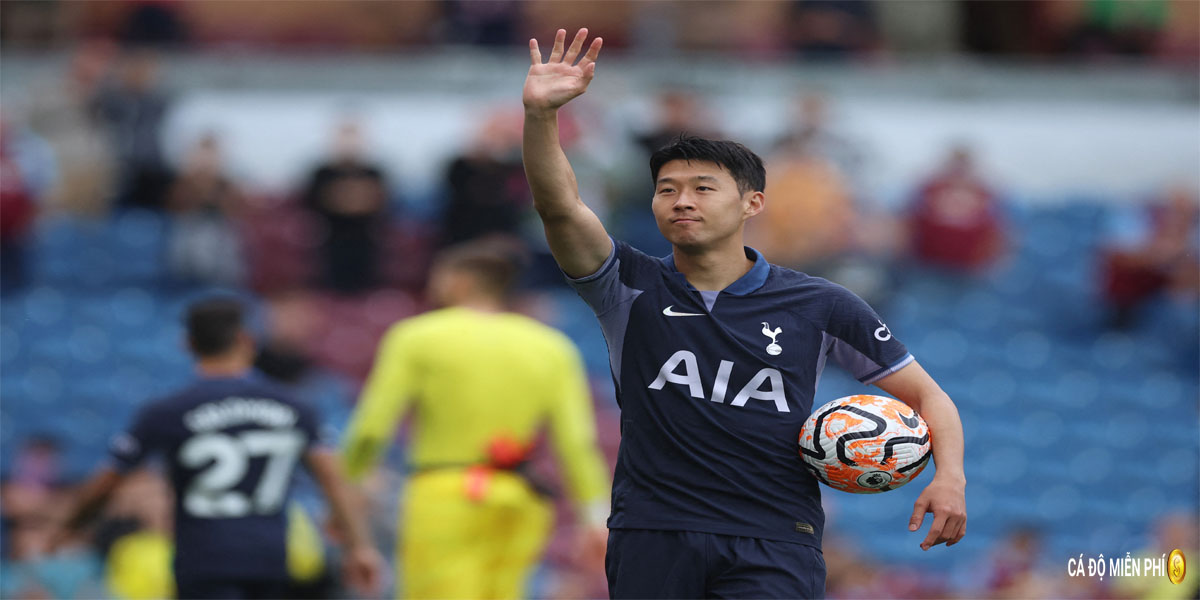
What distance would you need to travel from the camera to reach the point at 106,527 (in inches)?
378

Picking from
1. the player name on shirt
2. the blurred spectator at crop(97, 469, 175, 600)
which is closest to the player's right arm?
the player name on shirt

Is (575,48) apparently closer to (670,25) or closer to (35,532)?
(35,532)

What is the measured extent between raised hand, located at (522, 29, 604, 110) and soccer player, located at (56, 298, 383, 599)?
94.7 inches

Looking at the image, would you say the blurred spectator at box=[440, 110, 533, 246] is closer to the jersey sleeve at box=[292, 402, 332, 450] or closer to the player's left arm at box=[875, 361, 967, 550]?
the jersey sleeve at box=[292, 402, 332, 450]

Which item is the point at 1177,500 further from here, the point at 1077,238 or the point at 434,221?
the point at 434,221

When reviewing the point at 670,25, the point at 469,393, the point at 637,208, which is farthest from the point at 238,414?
the point at 670,25

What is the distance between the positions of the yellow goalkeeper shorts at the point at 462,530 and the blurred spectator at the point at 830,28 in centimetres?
1191

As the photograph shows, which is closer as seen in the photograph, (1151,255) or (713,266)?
(713,266)

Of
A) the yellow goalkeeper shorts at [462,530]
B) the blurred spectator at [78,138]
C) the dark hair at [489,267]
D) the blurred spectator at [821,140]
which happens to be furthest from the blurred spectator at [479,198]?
the yellow goalkeeper shorts at [462,530]

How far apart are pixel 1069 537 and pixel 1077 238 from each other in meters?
5.50

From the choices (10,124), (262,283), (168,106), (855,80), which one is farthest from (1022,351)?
(10,124)

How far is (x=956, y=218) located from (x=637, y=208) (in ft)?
10.9

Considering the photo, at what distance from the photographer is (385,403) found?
714 cm

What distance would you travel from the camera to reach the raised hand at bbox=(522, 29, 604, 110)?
431 cm
